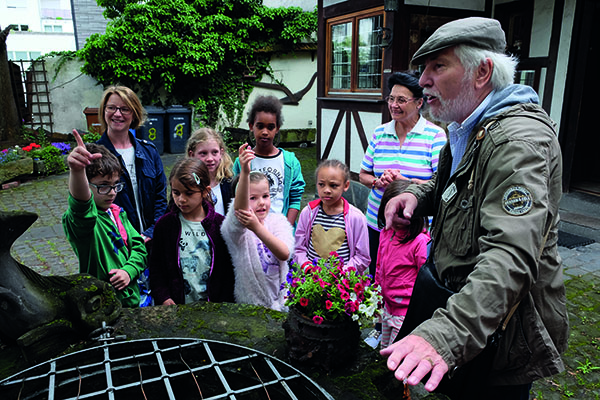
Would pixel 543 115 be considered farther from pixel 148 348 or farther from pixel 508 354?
pixel 148 348

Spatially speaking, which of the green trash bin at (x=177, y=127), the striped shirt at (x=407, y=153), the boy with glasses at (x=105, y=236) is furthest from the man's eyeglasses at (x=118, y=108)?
the green trash bin at (x=177, y=127)

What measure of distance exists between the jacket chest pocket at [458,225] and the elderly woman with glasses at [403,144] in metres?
1.37

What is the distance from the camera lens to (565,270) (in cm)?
450

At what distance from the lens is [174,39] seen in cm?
1224

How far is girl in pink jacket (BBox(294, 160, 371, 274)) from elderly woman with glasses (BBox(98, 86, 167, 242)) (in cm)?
115

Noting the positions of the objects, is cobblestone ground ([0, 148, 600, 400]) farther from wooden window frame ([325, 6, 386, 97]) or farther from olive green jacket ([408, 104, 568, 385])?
wooden window frame ([325, 6, 386, 97])

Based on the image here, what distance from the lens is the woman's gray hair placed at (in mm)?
1537

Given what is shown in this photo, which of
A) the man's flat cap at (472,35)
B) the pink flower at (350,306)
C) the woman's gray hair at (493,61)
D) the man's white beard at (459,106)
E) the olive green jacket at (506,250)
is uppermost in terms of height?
the man's flat cap at (472,35)

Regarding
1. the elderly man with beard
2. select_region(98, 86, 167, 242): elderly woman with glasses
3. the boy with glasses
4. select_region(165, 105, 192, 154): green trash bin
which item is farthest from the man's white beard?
select_region(165, 105, 192, 154): green trash bin

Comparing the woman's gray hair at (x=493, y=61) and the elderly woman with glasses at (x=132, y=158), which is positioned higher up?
the woman's gray hair at (x=493, y=61)

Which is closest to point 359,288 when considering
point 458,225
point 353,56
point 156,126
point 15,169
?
point 458,225

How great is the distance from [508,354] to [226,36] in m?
13.2

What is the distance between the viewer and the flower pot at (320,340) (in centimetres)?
157

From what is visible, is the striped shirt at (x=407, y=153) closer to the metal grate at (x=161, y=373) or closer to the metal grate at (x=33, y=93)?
the metal grate at (x=161, y=373)
